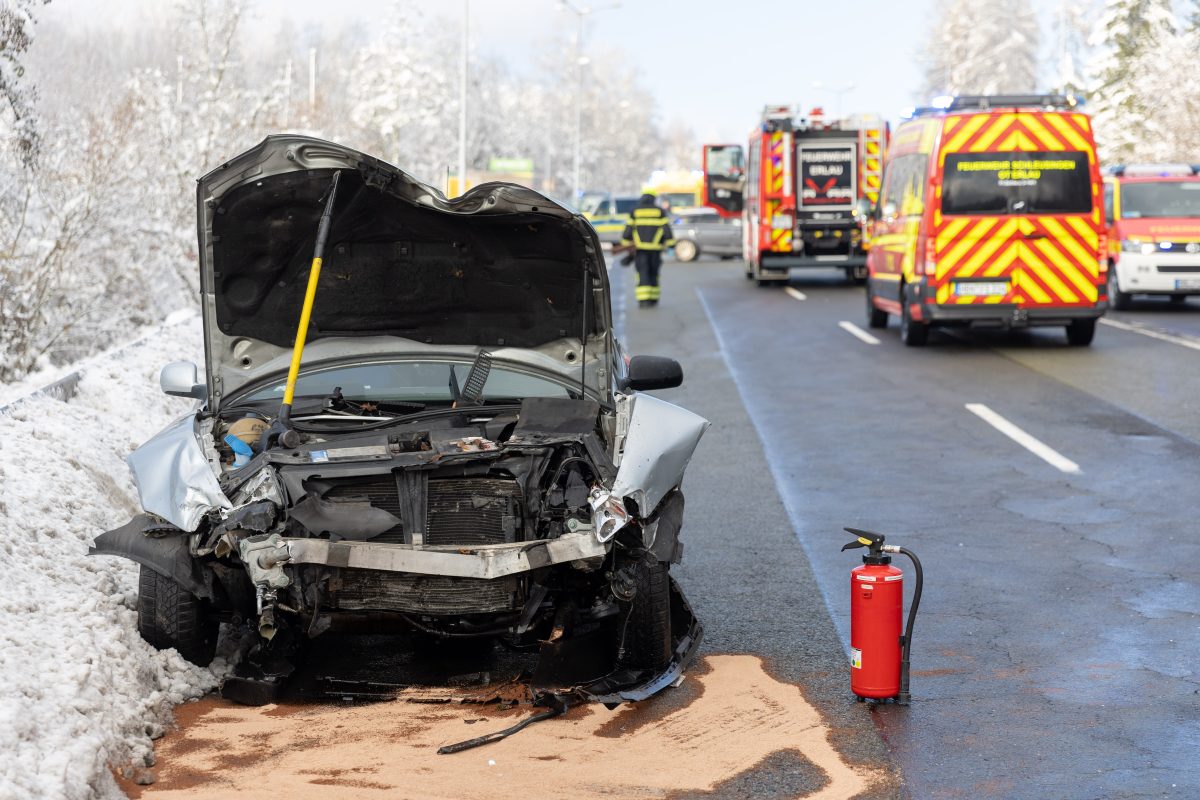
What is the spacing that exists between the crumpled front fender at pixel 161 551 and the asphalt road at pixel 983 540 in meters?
2.32

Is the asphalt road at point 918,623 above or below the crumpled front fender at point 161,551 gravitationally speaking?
below

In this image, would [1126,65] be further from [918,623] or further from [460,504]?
[460,504]

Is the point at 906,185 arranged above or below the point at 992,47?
below

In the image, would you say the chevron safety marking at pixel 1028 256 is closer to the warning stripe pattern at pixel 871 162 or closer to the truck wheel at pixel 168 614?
the warning stripe pattern at pixel 871 162

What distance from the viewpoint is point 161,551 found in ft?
18.8

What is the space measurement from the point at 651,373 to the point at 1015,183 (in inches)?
462

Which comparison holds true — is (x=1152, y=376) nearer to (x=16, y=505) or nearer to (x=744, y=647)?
(x=744, y=647)

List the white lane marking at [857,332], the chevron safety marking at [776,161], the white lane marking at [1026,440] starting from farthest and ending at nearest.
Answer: the chevron safety marking at [776,161], the white lane marking at [857,332], the white lane marking at [1026,440]

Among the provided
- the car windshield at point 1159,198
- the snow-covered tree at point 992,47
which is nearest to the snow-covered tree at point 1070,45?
the snow-covered tree at point 992,47

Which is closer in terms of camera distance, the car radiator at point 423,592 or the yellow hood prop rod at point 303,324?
the car radiator at point 423,592

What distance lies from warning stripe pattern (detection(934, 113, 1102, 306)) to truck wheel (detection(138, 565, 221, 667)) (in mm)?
13621

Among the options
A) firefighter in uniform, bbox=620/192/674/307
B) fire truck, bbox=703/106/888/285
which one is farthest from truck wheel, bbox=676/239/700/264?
firefighter in uniform, bbox=620/192/674/307

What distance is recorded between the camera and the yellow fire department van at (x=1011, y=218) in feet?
58.7

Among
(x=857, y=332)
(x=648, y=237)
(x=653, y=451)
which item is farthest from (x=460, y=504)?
(x=648, y=237)
